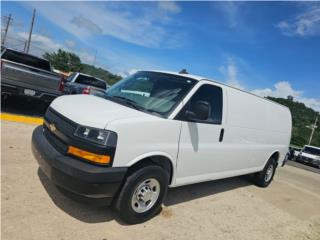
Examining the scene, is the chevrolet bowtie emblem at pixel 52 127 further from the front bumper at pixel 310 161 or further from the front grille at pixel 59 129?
the front bumper at pixel 310 161

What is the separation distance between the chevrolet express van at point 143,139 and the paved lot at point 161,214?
1.16 feet

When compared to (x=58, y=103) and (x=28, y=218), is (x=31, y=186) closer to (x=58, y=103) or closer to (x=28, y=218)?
(x=28, y=218)

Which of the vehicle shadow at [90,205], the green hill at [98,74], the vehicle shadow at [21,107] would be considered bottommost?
the vehicle shadow at [90,205]

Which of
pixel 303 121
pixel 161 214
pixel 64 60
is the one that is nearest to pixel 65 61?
pixel 64 60

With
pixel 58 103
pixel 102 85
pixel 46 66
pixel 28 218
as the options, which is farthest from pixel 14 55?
pixel 28 218

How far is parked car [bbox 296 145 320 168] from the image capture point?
79.1ft

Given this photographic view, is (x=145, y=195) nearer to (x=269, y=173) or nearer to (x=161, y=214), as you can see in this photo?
(x=161, y=214)

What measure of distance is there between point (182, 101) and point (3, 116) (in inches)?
242

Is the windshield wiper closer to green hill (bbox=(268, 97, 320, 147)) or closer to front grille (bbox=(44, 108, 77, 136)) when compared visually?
front grille (bbox=(44, 108, 77, 136))

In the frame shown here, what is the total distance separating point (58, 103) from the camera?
13.5ft

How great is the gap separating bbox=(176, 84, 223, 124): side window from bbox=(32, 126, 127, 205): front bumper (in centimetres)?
152

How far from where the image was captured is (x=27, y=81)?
315 inches

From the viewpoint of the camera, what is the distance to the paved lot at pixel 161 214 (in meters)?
3.32

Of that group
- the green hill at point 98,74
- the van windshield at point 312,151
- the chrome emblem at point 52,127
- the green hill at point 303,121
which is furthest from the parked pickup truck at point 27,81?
the green hill at point 303,121
